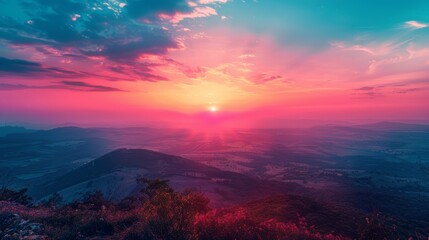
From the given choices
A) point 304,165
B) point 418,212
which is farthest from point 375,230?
point 304,165

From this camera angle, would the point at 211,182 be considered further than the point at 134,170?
No

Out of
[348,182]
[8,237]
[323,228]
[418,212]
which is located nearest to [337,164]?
[348,182]

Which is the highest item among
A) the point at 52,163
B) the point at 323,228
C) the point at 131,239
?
the point at 131,239

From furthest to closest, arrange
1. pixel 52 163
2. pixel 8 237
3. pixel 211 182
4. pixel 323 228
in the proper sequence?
pixel 52 163
pixel 211 182
pixel 323 228
pixel 8 237

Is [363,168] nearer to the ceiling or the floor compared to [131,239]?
nearer to the floor

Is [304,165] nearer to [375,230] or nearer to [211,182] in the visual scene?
[211,182]

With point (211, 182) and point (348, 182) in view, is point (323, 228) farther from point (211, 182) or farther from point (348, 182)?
point (348, 182)

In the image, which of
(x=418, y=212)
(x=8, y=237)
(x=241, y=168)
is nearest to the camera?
(x=8, y=237)

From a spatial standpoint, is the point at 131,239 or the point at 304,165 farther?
the point at 304,165

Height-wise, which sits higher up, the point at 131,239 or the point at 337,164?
the point at 131,239
